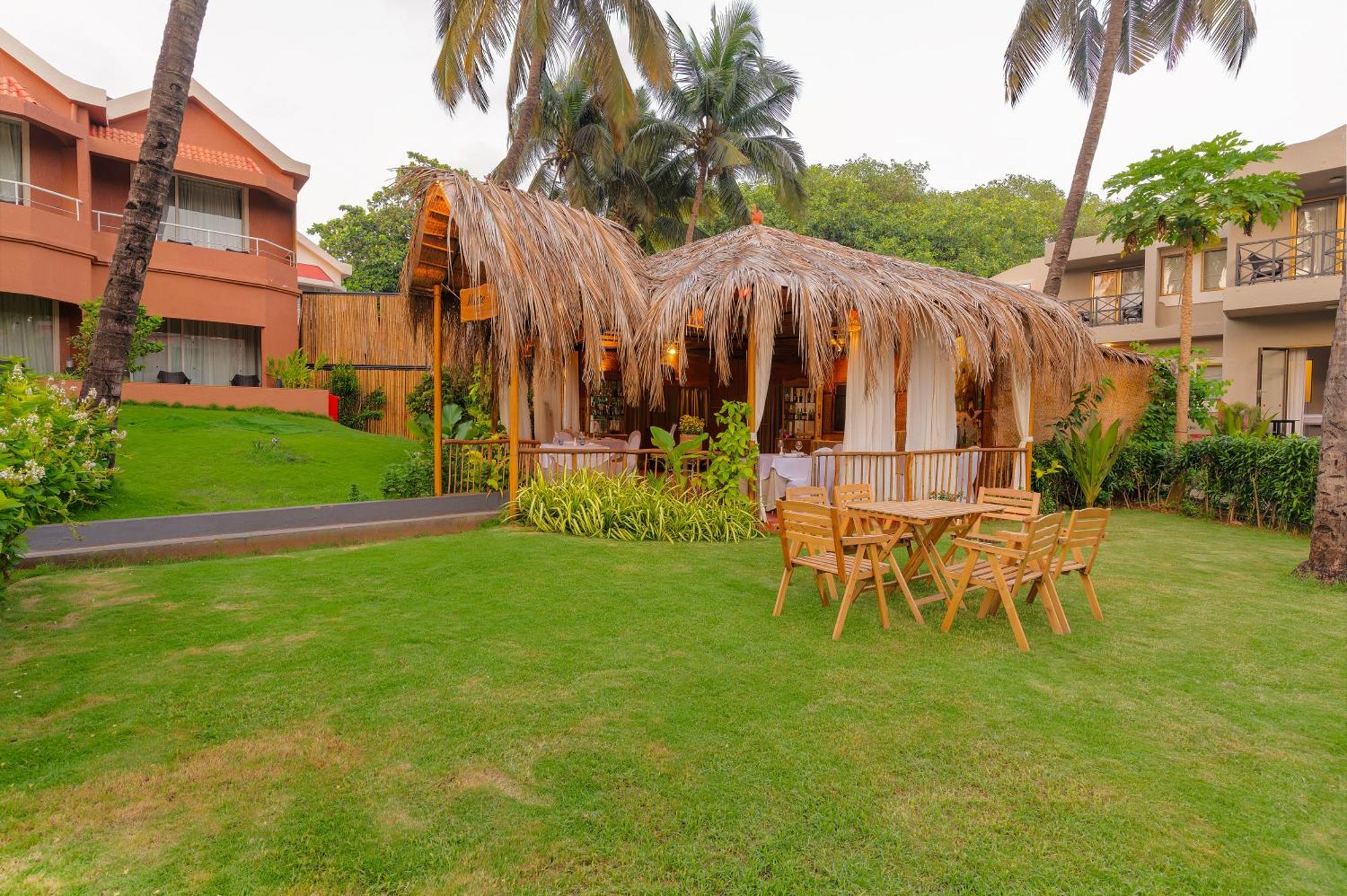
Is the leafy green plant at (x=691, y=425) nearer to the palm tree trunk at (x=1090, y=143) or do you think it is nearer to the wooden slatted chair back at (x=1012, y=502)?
the wooden slatted chair back at (x=1012, y=502)

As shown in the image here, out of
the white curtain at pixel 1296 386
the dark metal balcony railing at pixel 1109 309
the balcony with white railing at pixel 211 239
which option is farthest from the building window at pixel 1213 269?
the balcony with white railing at pixel 211 239

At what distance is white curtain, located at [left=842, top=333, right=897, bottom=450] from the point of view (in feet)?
30.2

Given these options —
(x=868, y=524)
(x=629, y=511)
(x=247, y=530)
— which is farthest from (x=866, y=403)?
(x=247, y=530)

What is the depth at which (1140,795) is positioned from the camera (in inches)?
108

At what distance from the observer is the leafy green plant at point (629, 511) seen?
793cm

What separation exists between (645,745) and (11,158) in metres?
18.5

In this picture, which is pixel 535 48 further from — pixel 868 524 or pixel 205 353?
pixel 868 524

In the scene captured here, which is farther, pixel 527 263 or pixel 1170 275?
pixel 1170 275

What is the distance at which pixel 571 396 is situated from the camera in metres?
11.3

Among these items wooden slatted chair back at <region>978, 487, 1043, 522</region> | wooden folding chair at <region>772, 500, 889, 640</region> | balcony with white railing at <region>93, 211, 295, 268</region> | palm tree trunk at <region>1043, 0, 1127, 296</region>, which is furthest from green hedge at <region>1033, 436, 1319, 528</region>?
balcony with white railing at <region>93, 211, 295, 268</region>

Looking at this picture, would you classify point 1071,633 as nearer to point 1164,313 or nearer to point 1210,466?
point 1210,466

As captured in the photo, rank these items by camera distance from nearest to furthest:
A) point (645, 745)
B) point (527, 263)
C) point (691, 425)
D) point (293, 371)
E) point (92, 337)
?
point (645, 745)
point (527, 263)
point (691, 425)
point (92, 337)
point (293, 371)

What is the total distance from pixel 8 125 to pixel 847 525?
1823cm

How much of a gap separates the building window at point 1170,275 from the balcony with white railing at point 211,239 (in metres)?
24.1
